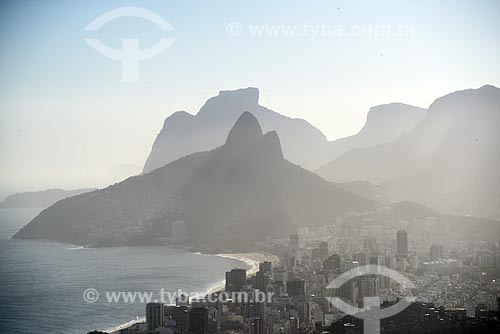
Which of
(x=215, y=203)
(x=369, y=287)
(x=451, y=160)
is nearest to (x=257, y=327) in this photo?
(x=369, y=287)

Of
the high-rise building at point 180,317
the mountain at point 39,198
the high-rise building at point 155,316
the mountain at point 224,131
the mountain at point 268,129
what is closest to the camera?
the high-rise building at point 180,317

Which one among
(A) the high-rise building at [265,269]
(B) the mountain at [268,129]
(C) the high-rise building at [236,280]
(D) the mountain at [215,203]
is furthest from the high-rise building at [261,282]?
(B) the mountain at [268,129]

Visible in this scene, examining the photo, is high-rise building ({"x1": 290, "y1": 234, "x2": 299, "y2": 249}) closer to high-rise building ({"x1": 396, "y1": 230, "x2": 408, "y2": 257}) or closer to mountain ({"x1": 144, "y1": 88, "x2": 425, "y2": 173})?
high-rise building ({"x1": 396, "y1": 230, "x2": 408, "y2": 257})

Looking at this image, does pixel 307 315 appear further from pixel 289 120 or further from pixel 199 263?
pixel 289 120

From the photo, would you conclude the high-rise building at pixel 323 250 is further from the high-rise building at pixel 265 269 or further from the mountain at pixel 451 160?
the mountain at pixel 451 160

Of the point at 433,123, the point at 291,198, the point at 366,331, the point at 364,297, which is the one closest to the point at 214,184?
the point at 291,198

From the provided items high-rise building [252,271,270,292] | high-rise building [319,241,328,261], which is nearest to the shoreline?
high-rise building [252,271,270,292]
